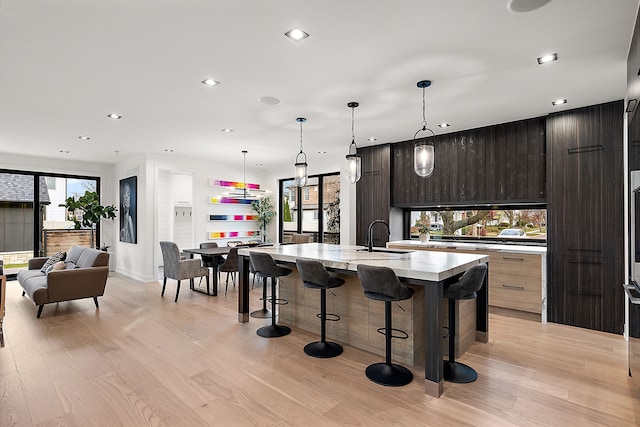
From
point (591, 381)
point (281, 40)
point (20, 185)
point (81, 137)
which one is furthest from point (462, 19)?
point (20, 185)

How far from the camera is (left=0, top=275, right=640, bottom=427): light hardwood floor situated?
7.30 feet

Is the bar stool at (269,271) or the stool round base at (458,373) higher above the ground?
the bar stool at (269,271)

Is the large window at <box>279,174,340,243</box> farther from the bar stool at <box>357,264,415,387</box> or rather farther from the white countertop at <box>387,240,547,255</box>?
the bar stool at <box>357,264,415,387</box>

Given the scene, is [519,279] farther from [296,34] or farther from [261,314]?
[296,34]

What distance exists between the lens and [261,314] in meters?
4.41

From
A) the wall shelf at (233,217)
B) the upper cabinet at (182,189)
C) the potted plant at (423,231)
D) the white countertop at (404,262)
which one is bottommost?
the white countertop at (404,262)

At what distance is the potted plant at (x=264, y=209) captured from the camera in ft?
28.9

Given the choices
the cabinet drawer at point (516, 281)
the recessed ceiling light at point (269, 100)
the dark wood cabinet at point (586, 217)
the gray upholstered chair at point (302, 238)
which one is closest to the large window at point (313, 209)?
the gray upholstered chair at point (302, 238)

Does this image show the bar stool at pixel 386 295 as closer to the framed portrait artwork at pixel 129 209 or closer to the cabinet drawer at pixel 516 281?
the cabinet drawer at pixel 516 281

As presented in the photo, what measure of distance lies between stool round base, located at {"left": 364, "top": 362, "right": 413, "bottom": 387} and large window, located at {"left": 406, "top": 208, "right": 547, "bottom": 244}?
3.28m

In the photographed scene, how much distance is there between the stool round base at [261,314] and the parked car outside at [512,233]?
371 centimetres

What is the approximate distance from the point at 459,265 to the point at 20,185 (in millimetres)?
8686

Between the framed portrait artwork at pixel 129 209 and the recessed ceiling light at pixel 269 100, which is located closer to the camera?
the recessed ceiling light at pixel 269 100

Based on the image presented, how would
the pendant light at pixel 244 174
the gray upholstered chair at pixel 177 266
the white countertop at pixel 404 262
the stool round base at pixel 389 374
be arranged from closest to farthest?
the white countertop at pixel 404 262 < the stool round base at pixel 389 374 < the gray upholstered chair at pixel 177 266 < the pendant light at pixel 244 174
